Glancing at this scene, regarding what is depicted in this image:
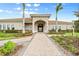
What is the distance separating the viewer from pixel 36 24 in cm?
572

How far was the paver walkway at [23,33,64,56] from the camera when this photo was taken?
519 cm

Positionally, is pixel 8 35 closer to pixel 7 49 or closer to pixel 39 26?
pixel 7 49

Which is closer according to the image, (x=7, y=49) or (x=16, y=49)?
(x=7, y=49)

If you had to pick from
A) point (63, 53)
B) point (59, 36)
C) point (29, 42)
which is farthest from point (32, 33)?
point (63, 53)

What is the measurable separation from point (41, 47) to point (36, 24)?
2.02ft

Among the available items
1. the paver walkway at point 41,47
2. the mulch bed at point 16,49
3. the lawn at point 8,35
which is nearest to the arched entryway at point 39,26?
the paver walkway at point 41,47

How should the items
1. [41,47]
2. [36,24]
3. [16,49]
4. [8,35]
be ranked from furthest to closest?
[36,24] < [8,35] < [41,47] < [16,49]

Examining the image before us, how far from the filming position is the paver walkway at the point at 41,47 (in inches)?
204

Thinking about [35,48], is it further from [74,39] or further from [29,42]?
[74,39]

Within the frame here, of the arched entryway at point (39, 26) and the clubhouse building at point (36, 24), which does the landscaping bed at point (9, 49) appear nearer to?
the clubhouse building at point (36, 24)

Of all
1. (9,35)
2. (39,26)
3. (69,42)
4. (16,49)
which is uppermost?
(39,26)

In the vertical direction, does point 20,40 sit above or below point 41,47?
above

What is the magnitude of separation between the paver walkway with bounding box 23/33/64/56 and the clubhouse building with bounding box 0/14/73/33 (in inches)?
7.7

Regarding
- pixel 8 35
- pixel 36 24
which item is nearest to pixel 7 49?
pixel 8 35
